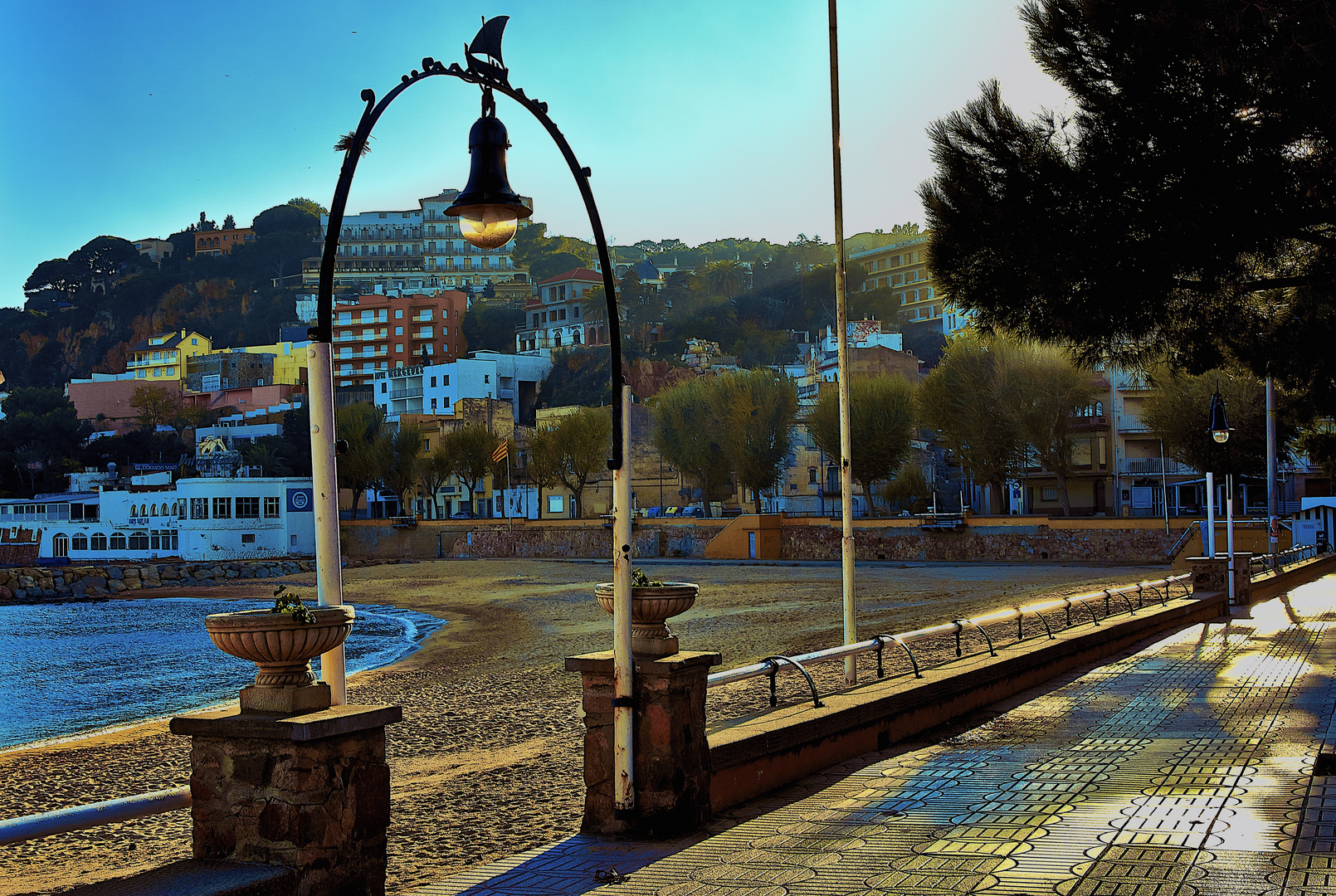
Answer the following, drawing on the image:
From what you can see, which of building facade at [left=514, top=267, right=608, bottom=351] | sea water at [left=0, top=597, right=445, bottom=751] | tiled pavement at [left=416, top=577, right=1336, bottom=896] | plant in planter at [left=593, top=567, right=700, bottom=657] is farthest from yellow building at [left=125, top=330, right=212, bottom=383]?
plant in planter at [left=593, top=567, right=700, bottom=657]

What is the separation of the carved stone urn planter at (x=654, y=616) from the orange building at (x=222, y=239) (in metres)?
187

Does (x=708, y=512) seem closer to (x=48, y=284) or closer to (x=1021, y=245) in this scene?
(x=1021, y=245)

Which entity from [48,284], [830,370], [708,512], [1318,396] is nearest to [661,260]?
[48,284]

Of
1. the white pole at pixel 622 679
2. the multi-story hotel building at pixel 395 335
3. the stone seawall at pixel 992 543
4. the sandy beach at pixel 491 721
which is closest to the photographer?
the white pole at pixel 622 679

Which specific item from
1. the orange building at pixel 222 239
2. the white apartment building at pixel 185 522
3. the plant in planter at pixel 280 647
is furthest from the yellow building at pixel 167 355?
the plant in planter at pixel 280 647

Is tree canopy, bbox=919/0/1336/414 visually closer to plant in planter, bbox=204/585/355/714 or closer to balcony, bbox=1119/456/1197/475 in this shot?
plant in planter, bbox=204/585/355/714

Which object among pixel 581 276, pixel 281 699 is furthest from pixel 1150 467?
pixel 581 276

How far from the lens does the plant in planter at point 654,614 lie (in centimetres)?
628

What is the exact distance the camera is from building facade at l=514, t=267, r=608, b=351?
12138 cm

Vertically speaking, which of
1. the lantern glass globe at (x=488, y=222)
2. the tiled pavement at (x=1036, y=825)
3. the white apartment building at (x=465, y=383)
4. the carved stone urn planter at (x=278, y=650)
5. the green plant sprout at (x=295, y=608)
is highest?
the white apartment building at (x=465, y=383)

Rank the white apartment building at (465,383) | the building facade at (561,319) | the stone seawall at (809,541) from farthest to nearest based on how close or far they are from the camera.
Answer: the building facade at (561,319)
the white apartment building at (465,383)
the stone seawall at (809,541)

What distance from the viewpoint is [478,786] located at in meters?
10.1

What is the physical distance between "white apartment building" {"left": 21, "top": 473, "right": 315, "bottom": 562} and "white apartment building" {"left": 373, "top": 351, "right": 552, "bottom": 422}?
18525 mm

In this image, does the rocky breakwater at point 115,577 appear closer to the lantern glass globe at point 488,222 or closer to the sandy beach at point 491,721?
the sandy beach at point 491,721
